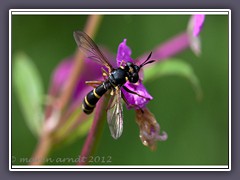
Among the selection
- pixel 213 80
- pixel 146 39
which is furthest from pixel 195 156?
pixel 146 39

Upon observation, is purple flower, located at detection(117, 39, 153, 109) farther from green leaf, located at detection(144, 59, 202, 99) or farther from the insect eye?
green leaf, located at detection(144, 59, 202, 99)

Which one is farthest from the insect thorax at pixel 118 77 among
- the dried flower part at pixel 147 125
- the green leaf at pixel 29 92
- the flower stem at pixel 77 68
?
the green leaf at pixel 29 92

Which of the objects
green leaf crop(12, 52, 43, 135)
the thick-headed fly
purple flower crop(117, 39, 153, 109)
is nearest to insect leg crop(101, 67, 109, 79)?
the thick-headed fly

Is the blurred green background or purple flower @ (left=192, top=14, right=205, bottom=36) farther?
the blurred green background

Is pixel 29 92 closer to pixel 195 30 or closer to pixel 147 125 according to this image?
pixel 147 125

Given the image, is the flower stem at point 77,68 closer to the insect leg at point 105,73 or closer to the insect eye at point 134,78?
the insect leg at point 105,73

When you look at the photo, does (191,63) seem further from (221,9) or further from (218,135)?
(221,9)
